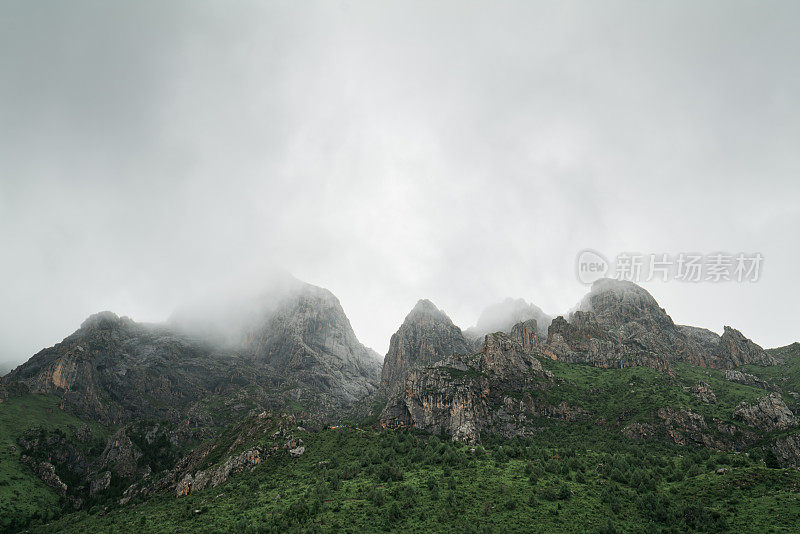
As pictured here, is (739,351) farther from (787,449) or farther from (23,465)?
(23,465)

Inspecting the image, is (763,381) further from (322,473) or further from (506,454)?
(322,473)

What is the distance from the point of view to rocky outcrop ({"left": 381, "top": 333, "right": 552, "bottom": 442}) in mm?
137500

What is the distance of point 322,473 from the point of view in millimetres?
69750

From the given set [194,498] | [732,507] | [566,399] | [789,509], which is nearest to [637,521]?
[732,507]

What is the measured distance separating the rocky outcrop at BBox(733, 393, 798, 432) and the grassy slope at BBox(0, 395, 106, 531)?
22691 cm

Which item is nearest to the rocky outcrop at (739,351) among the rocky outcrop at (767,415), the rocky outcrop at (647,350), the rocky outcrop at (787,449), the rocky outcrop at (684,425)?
the rocky outcrop at (647,350)

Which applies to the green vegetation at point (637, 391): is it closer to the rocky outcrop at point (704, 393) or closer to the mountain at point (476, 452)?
the mountain at point (476, 452)

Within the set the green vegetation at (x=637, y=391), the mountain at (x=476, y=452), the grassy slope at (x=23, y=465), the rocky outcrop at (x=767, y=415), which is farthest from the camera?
the green vegetation at (x=637, y=391)

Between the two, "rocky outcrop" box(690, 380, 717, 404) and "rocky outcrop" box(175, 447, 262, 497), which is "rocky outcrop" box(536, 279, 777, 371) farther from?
"rocky outcrop" box(175, 447, 262, 497)

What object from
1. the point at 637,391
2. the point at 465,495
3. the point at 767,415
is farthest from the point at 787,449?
the point at 465,495

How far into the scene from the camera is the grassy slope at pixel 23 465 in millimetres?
104463

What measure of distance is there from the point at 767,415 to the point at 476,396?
93.3m

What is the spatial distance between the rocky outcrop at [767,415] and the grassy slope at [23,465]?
227 meters

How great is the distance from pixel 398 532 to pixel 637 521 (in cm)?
3354
